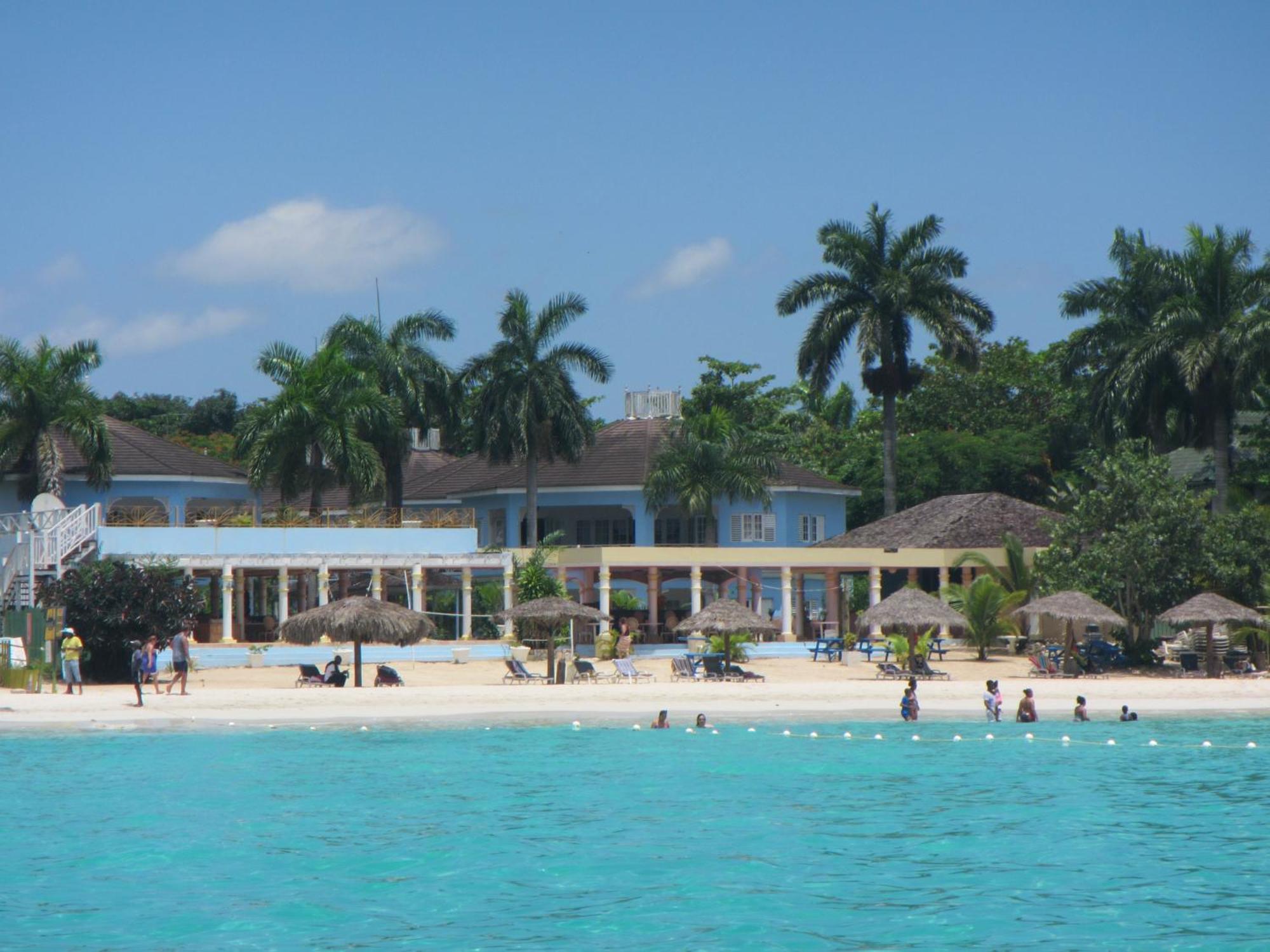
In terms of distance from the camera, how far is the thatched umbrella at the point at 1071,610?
39625mm

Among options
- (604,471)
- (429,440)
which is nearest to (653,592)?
(604,471)

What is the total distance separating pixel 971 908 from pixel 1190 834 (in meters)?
5.73

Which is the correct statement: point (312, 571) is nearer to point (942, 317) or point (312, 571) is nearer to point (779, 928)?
point (942, 317)

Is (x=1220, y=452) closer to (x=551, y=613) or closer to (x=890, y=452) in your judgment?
(x=890, y=452)

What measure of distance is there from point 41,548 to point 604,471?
21.9 m

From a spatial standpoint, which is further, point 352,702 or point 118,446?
point 118,446

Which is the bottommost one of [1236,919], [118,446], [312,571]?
[1236,919]

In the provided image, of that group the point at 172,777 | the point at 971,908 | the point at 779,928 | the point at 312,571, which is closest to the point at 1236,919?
the point at 971,908

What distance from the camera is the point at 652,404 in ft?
214

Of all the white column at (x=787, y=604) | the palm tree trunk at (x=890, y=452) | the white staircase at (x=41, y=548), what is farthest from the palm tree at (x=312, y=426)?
the palm tree trunk at (x=890, y=452)

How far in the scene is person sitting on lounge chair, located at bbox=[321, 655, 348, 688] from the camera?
3788cm

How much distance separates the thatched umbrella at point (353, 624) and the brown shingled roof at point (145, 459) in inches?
761

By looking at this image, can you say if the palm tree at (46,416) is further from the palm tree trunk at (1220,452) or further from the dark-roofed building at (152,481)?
the palm tree trunk at (1220,452)

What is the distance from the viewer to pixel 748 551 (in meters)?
51.9
